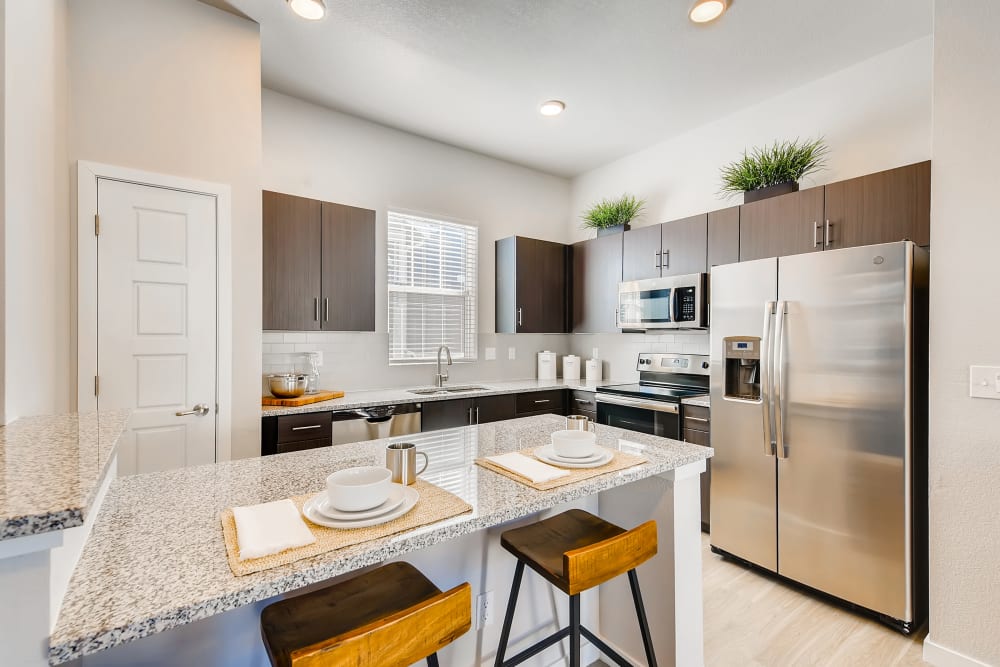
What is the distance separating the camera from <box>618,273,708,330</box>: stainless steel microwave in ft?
11.2

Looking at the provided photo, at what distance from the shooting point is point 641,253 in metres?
3.88

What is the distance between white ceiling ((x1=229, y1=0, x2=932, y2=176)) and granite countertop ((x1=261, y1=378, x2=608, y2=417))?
2.15 m

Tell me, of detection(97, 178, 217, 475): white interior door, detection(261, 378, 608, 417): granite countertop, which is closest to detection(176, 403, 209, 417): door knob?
detection(97, 178, 217, 475): white interior door

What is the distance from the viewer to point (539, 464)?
1506 mm

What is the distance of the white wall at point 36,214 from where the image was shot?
4.44 ft

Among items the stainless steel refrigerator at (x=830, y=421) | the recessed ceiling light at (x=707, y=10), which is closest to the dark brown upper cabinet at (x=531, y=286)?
the stainless steel refrigerator at (x=830, y=421)

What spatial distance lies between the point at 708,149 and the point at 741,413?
229 centimetres

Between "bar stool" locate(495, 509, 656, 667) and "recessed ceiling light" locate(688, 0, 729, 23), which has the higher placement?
"recessed ceiling light" locate(688, 0, 729, 23)

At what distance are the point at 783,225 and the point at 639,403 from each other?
1.50m

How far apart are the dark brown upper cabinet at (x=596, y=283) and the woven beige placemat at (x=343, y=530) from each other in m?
3.18

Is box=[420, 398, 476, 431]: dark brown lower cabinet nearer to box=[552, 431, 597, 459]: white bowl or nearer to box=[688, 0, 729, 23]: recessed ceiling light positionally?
box=[552, 431, 597, 459]: white bowl

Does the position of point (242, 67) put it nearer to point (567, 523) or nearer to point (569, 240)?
point (567, 523)

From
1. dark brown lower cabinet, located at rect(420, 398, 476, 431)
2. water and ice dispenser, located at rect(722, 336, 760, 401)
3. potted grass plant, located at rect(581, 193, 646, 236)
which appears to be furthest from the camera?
potted grass plant, located at rect(581, 193, 646, 236)

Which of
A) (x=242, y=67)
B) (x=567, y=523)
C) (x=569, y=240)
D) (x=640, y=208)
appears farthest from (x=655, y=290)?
(x=242, y=67)
